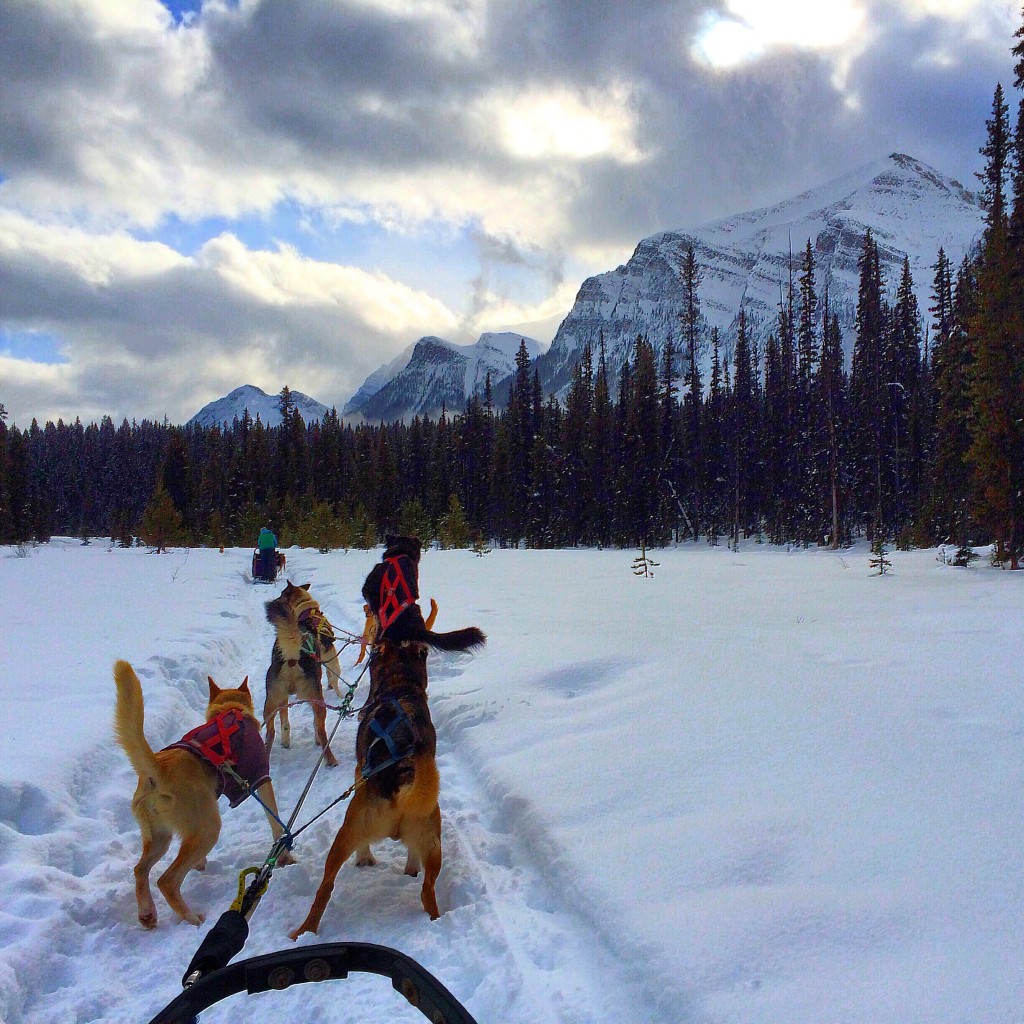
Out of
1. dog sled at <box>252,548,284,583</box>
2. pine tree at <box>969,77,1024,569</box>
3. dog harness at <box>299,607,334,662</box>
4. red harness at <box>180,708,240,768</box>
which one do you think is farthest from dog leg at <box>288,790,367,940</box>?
dog sled at <box>252,548,284,583</box>

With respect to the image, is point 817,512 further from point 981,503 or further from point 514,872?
point 514,872

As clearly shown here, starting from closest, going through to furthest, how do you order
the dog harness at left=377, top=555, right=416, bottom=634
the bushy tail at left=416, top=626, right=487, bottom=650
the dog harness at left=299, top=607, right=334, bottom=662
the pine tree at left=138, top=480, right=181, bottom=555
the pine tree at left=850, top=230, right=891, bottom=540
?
the bushy tail at left=416, top=626, right=487, bottom=650, the dog harness at left=377, top=555, right=416, bottom=634, the dog harness at left=299, top=607, right=334, bottom=662, the pine tree at left=138, top=480, right=181, bottom=555, the pine tree at left=850, top=230, right=891, bottom=540

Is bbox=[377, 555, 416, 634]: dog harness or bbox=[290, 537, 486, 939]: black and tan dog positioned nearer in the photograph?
bbox=[290, 537, 486, 939]: black and tan dog

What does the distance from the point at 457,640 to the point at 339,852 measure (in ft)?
5.10

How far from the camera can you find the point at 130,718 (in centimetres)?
305

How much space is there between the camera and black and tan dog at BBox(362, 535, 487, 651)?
4.45 metres

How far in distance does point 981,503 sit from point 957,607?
7.02 metres

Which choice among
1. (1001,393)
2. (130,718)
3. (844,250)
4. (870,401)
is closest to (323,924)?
(130,718)

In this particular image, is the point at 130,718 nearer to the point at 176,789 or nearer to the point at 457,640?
the point at 176,789

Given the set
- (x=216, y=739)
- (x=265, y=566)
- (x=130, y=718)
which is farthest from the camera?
(x=265, y=566)

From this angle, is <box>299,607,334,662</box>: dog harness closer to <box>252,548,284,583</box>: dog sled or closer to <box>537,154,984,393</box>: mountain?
<box>252,548,284,583</box>: dog sled

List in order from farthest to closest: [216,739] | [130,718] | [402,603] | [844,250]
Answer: [844,250], [402,603], [216,739], [130,718]

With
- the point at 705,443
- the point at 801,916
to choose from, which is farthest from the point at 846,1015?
the point at 705,443

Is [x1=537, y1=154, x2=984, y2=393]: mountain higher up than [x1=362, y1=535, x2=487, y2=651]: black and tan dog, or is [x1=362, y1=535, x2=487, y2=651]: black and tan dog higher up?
[x1=537, y1=154, x2=984, y2=393]: mountain
